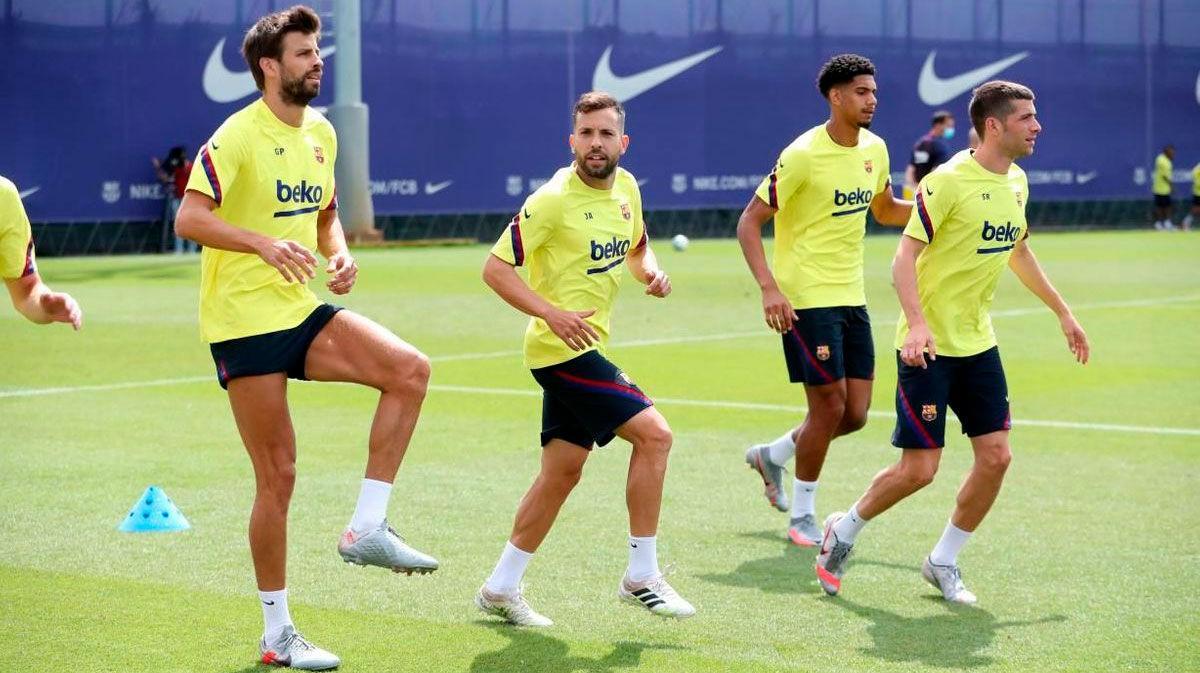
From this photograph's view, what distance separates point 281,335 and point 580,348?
118 centimetres

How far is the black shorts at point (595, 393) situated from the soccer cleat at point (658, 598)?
59 cm

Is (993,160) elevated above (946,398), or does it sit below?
above

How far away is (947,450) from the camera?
12133mm

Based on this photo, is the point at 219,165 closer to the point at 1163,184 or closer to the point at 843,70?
the point at 843,70

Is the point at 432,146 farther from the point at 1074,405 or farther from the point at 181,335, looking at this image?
the point at 1074,405

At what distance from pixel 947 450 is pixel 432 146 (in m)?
28.0

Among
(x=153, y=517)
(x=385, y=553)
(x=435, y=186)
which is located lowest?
(x=435, y=186)

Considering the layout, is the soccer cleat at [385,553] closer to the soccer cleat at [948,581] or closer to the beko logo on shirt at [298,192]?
the beko logo on shirt at [298,192]

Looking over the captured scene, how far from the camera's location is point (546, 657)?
6.96 metres

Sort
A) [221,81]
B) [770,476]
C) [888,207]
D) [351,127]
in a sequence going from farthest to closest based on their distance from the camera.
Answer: [221,81]
[351,127]
[770,476]
[888,207]

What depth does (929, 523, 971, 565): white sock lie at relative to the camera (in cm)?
805

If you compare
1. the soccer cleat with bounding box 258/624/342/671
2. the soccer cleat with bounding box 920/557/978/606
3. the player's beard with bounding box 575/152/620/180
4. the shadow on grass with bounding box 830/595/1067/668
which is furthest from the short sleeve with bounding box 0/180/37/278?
the soccer cleat with bounding box 920/557/978/606

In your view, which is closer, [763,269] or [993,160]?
[993,160]

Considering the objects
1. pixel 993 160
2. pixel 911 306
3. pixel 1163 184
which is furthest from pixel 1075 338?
pixel 1163 184
